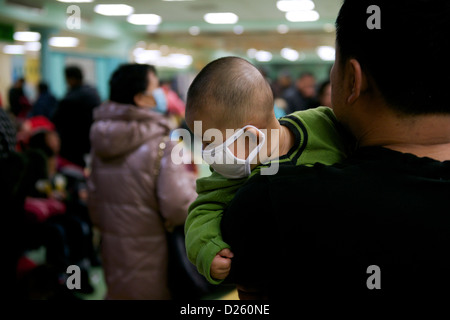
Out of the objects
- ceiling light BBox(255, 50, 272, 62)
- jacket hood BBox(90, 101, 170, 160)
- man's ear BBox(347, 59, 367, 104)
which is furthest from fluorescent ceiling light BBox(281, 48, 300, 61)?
man's ear BBox(347, 59, 367, 104)

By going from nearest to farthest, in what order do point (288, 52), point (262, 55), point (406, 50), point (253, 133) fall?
point (406, 50)
point (253, 133)
point (288, 52)
point (262, 55)

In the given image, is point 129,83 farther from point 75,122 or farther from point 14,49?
point 14,49

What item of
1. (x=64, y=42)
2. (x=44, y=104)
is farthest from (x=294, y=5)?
(x=64, y=42)

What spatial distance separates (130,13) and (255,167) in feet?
36.3

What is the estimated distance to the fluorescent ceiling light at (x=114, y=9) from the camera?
1005cm

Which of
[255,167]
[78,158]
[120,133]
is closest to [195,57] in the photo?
[78,158]

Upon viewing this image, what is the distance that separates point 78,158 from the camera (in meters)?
4.53

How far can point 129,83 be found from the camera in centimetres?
241

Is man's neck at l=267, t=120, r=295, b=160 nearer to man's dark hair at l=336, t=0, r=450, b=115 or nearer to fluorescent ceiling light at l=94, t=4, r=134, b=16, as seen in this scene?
man's dark hair at l=336, t=0, r=450, b=115

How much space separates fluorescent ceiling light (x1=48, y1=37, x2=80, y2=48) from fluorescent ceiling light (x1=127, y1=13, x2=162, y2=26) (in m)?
2.16

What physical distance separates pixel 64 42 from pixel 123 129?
13.4 meters

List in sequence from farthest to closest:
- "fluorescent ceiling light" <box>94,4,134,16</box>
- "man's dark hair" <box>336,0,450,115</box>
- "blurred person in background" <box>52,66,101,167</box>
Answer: "fluorescent ceiling light" <box>94,4,134,16</box> → "blurred person in background" <box>52,66,101,167</box> → "man's dark hair" <box>336,0,450,115</box>

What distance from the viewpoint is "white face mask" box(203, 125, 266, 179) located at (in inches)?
36.9
